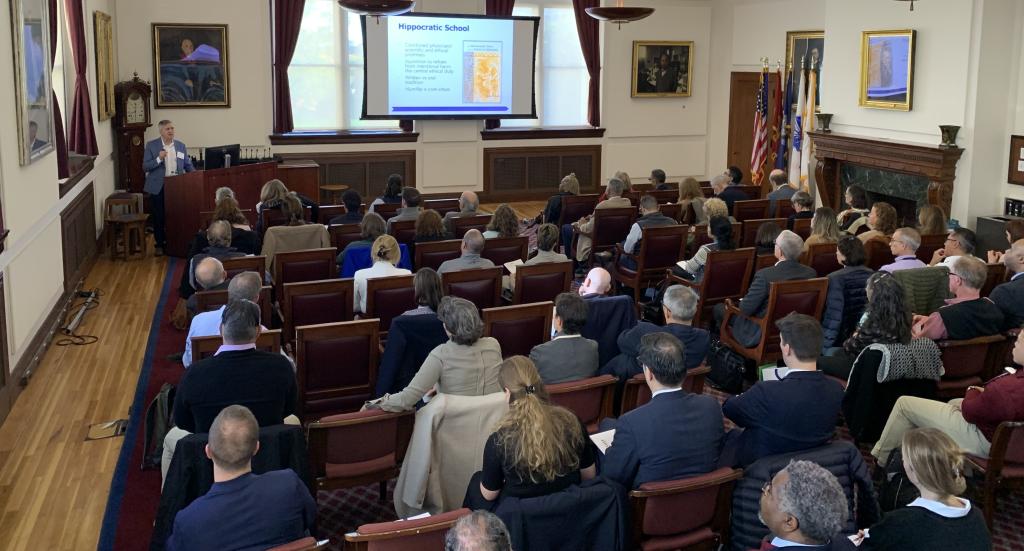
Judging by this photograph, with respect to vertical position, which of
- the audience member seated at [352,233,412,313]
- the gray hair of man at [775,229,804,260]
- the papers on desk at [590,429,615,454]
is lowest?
the papers on desk at [590,429,615,454]

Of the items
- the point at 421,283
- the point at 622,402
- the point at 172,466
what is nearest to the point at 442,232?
the point at 421,283

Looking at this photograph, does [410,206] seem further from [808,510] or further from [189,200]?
[808,510]

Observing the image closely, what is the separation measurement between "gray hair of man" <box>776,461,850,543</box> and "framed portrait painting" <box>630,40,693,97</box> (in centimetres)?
1373

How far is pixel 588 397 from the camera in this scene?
180 inches

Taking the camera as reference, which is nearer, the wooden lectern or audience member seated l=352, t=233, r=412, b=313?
audience member seated l=352, t=233, r=412, b=313

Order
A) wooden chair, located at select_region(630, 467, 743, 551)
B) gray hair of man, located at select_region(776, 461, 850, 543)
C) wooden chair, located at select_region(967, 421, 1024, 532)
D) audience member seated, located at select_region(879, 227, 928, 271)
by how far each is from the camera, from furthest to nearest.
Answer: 1. audience member seated, located at select_region(879, 227, 928, 271)
2. wooden chair, located at select_region(967, 421, 1024, 532)
3. wooden chair, located at select_region(630, 467, 743, 551)
4. gray hair of man, located at select_region(776, 461, 850, 543)

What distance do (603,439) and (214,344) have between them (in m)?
2.05

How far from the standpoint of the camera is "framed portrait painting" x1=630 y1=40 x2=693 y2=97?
16.0 metres

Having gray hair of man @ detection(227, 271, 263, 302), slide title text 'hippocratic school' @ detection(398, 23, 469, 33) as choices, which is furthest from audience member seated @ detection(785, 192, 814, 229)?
slide title text 'hippocratic school' @ detection(398, 23, 469, 33)

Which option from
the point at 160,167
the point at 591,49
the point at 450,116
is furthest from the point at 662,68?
the point at 160,167

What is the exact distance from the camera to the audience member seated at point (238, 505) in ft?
10.0

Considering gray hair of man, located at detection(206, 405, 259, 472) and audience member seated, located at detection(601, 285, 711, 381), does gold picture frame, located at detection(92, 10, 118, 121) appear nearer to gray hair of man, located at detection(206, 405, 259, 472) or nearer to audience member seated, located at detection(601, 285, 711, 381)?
audience member seated, located at detection(601, 285, 711, 381)

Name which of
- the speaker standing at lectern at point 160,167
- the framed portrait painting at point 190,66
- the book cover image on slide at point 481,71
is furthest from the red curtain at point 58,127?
the book cover image on slide at point 481,71

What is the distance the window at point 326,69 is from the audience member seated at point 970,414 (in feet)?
37.3
